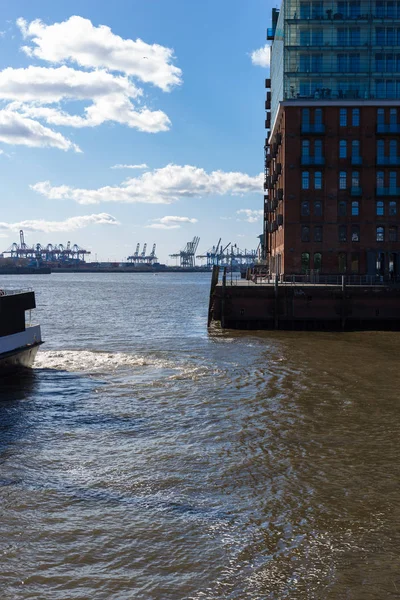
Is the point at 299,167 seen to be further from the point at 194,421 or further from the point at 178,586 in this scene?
the point at 178,586

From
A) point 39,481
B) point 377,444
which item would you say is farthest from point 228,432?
point 39,481

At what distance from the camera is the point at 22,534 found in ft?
41.0

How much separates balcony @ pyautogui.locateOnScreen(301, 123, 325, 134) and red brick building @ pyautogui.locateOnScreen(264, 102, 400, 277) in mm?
115

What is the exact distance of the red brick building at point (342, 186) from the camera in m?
69.0

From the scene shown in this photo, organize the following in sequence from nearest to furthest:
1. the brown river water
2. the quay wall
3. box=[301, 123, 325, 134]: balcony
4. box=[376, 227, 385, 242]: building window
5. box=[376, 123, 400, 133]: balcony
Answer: the brown river water, the quay wall, box=[376, 123, 400, 133]: balcony, box=[301, 123, 325, 134]: balcony, box=[376, 227, 385, 242]: building window

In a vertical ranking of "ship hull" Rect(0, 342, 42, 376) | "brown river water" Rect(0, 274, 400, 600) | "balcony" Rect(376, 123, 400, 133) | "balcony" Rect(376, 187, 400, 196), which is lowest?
"brown river water" Rect(0, 274, 400, 600)

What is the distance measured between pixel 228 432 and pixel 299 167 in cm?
5437

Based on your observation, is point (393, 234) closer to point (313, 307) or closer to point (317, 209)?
point (317, 209)

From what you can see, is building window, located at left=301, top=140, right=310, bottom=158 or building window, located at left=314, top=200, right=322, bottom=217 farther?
building window, located at left=314, top=200, right=322, bottom=217

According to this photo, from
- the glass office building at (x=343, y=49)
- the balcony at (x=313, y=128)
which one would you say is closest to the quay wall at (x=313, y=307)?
the balcony at (x=313, y=128)

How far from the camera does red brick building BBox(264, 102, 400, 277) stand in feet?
226

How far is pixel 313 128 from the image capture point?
6919 cm

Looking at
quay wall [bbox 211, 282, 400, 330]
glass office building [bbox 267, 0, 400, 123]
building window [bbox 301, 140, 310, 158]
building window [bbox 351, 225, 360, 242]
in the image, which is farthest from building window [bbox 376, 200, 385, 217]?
quay wall [bbox 211, 282, 400, 330]

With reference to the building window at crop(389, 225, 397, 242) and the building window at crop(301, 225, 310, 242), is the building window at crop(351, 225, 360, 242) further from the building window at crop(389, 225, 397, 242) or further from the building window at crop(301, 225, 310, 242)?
the building window at crop(301, 225, 310, 242)
